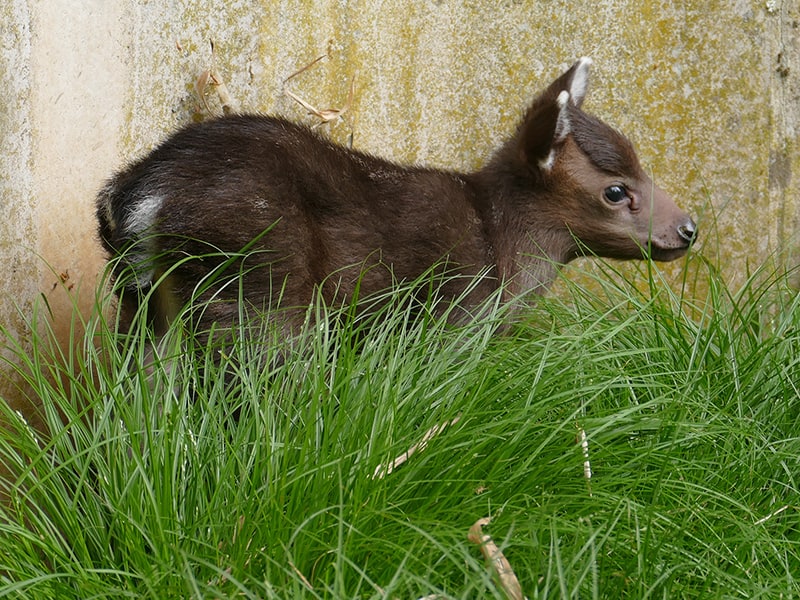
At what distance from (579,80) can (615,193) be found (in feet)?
1.81

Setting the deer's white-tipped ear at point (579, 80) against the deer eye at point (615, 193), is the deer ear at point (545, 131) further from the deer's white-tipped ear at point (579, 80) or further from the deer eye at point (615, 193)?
the deer eye at point (615, 193)

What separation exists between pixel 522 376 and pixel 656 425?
0.39m

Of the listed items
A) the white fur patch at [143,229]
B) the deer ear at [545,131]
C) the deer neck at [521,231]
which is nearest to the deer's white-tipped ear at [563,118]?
the deer ear at [545,131]

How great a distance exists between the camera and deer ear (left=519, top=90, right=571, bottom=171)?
4.61m

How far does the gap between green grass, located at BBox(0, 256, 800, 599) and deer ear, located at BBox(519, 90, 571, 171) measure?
1.33 m

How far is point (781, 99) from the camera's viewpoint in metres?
5.32

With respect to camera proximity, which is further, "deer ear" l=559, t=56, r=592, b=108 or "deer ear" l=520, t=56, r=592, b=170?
"deer ear" l=559, t=56, r=592, b=108

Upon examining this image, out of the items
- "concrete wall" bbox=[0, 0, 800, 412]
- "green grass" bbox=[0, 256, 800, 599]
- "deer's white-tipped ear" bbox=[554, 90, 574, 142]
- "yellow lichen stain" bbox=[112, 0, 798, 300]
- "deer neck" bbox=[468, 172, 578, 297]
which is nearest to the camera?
"green grass" bbox=[0, 256, 800, 599]

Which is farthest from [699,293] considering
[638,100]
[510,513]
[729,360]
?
[510,513]

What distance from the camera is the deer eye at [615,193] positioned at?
4.74 metres

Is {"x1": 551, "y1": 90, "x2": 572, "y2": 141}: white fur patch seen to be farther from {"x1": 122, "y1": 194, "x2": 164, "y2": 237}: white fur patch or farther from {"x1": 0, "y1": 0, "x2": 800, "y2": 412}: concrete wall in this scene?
{"x1": 122, "y1": 194, "x2": 164, "y2": 237}: white fur patch

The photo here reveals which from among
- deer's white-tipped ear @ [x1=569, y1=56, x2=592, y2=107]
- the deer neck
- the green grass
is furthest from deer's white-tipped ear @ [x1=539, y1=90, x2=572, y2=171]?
the green grass

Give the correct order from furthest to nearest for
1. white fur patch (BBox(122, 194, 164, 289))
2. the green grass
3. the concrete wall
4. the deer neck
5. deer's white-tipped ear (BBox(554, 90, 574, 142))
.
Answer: the concrete wall, the deer neck, deer's white-tipped ear (BBox(554, 90, 574, 142)), white fur patch (BBox(122, 194, 164, 289)), the green grass

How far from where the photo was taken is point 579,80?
16.0 ft
